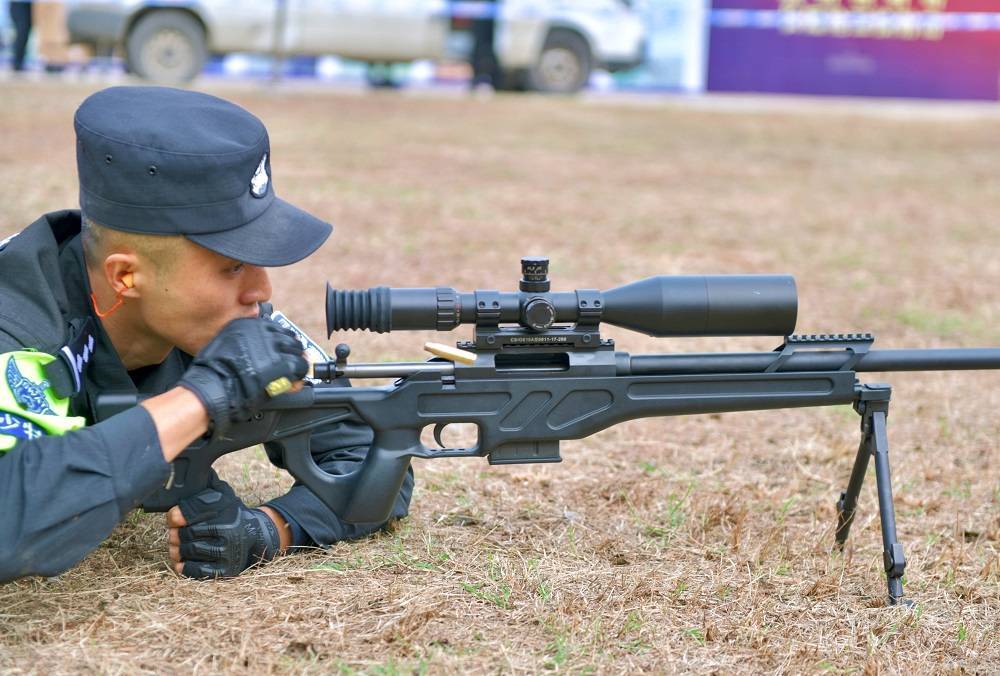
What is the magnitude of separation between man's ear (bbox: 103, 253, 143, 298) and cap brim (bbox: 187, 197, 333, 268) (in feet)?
0.64

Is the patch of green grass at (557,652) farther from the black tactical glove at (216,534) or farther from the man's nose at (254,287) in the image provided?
the man's nose at (254,287)

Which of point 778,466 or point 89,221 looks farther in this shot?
point 778,466

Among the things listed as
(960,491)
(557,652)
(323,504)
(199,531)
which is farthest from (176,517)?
(960,491)

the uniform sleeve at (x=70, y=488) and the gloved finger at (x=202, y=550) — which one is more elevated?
the uniform sleeve at (x=70, y=488)

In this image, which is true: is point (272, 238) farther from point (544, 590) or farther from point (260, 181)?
point (544, 590)

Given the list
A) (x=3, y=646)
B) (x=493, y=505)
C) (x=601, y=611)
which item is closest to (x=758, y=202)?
(x=493, y=505)

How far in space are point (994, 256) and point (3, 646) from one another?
816 centimetres

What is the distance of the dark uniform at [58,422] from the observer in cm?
276

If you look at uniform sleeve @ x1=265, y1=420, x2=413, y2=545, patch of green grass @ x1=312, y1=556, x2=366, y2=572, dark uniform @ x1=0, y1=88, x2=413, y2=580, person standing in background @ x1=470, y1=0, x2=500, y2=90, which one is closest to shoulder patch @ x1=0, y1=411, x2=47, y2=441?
dark uniform @ x1=0, y1=88, x2=413, y2=580

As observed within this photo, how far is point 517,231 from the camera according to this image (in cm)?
930

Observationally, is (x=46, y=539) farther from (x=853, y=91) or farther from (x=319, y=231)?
(x=853, y=91)

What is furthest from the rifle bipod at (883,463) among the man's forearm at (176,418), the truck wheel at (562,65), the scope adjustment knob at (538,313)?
the truck wheel at (562,65)

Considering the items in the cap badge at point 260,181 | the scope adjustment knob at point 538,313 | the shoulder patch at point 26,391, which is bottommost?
the shoulder patch at point 26,391

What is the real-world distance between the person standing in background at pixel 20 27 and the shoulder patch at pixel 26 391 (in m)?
15.5
